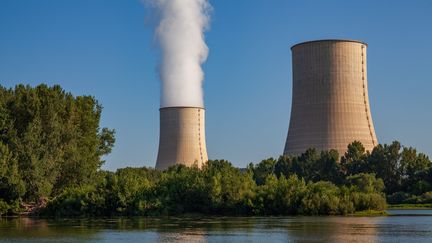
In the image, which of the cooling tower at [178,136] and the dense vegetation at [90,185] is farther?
the cooling tower at [178,136]

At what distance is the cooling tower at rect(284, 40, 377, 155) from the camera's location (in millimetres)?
33375

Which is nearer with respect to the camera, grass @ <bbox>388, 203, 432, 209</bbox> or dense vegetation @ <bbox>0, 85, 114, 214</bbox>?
dense vegetation @ <bbox>0, 85, 114, 214</bbox>

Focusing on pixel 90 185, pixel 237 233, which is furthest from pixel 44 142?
pixel 237 233

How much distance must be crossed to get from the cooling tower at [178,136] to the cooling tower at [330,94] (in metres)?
6.64

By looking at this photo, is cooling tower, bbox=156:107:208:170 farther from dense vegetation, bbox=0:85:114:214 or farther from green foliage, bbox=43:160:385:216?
green foliage, bbox=43:160:385:216

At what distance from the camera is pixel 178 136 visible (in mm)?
38688

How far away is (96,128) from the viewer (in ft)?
114

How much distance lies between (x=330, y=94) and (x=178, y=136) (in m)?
9.24

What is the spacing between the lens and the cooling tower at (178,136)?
1527 inches

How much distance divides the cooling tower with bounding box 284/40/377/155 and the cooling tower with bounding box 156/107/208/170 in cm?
664

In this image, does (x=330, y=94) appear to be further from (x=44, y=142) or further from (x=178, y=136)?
(x=44, y=142)

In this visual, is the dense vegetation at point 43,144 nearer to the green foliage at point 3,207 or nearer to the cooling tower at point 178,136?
the green foliage at point 3,207

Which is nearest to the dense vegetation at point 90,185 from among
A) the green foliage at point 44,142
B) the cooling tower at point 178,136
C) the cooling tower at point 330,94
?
the green foliage at point 44,142

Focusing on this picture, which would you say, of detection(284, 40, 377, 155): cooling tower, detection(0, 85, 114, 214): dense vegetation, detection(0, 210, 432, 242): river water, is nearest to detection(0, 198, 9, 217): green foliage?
detection(0, 85, 114, 214): dense vegetation
